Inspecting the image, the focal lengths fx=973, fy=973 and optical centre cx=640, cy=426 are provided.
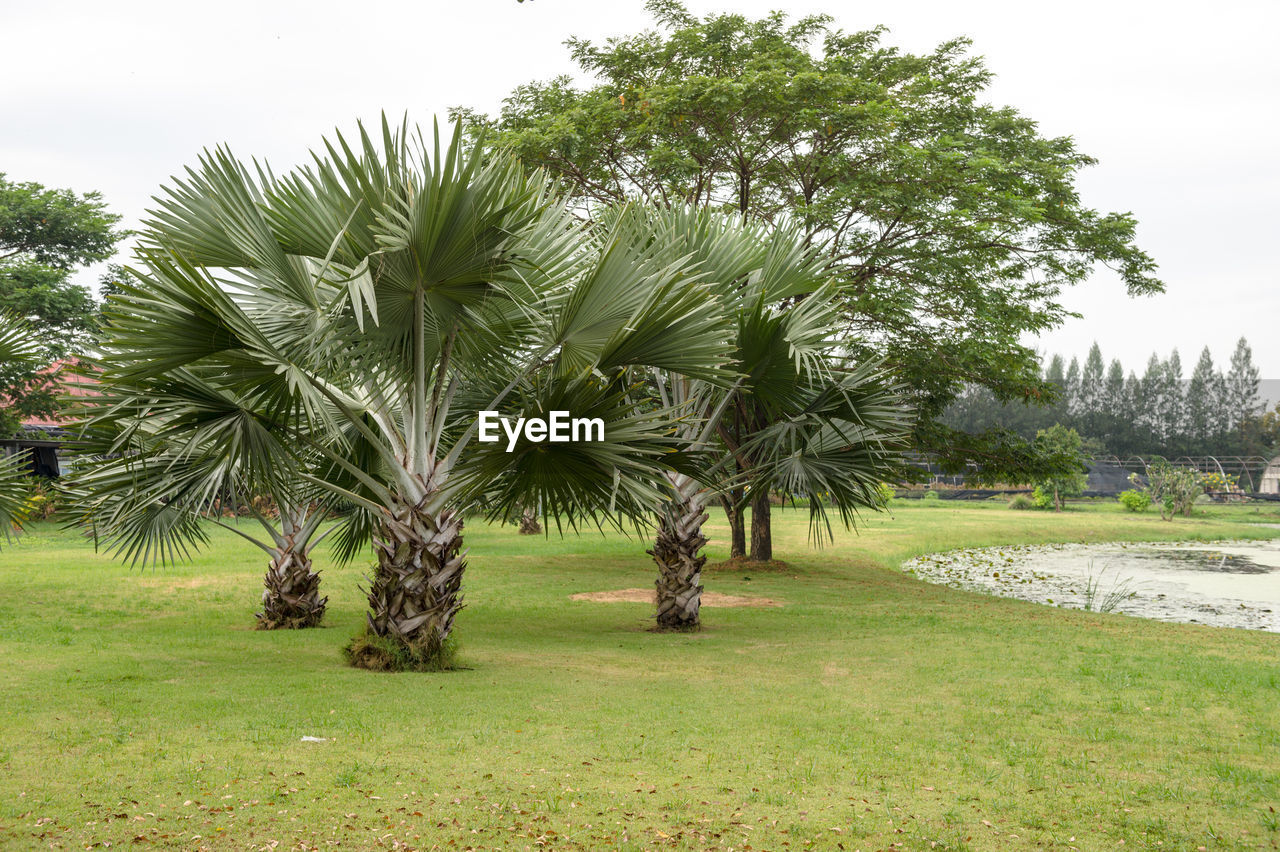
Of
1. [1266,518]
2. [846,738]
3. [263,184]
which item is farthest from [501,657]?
[1266,518]

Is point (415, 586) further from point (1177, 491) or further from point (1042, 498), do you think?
point (1042, 498)

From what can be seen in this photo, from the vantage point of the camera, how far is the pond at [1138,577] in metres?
15.1

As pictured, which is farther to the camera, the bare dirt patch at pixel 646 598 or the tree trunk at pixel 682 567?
the bare dirt patch at pixel 646 598

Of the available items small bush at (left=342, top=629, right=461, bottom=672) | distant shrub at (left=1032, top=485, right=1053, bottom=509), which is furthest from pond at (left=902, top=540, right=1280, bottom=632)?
distant shrub at (left=1032, top=485, right=1053, bottom=509)

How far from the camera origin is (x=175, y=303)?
652cm

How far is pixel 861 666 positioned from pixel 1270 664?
3.96m

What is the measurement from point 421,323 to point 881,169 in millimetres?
12525

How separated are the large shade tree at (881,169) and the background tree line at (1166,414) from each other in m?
53.2

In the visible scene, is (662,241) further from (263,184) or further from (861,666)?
(861,666)

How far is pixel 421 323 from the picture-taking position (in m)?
7.78

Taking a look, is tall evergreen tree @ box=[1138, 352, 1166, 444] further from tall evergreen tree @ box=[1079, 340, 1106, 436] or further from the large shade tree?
the large shade tree

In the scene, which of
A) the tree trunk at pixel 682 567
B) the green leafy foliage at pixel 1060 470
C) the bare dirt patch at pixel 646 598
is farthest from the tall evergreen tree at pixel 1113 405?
the tree trunk at pixel 682 567

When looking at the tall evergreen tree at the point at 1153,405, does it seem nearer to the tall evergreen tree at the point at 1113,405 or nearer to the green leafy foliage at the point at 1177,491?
the tall evergreen tree at the point at 1113,405

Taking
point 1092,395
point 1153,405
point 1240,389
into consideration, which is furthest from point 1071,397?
point 1240,389
